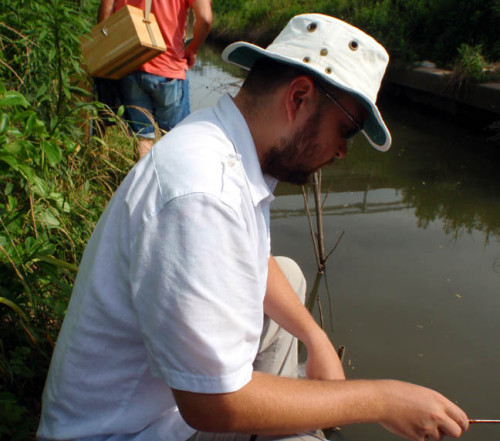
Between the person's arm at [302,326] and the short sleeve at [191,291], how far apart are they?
76 centimetres

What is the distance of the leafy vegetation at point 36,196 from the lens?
185cm

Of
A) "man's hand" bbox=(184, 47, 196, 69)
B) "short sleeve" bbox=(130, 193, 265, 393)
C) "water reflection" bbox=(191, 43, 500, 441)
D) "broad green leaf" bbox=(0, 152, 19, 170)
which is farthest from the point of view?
"man's hand" bbox=(184, 47, 196, 69)

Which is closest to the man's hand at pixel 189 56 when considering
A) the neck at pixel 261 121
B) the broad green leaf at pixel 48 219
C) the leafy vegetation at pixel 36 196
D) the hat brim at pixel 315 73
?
the leafy vegetation at pixel 36 196

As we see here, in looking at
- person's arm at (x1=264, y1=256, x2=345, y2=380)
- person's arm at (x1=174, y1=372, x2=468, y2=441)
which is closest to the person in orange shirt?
person's arm at (x1=264, y1=256, x2=345, y2=380)

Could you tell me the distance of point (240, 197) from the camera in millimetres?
1153

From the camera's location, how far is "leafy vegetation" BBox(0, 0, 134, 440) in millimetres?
1845

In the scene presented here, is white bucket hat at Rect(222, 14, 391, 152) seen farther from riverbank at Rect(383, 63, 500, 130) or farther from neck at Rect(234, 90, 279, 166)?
riverbank at Rect(383, 63, 500, 130)

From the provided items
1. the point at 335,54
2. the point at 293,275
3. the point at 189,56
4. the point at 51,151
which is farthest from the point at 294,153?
the point at 189,56

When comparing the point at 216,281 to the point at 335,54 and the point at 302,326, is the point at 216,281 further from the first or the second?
the point at 302,326

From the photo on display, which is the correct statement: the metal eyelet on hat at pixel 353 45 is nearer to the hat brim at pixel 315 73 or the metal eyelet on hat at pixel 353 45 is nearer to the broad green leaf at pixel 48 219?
the hat brim at pixel 315 73

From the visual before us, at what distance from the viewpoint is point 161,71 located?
11.9 feet

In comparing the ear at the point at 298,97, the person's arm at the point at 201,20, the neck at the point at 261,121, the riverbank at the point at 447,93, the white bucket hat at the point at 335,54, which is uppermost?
the white bucket hat at the point at 335,54

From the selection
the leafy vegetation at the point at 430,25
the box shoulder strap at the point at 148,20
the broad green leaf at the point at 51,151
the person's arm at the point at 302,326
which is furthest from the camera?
the leafy vegetation at the point at 430,25

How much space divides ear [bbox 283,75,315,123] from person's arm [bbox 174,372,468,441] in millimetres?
647
